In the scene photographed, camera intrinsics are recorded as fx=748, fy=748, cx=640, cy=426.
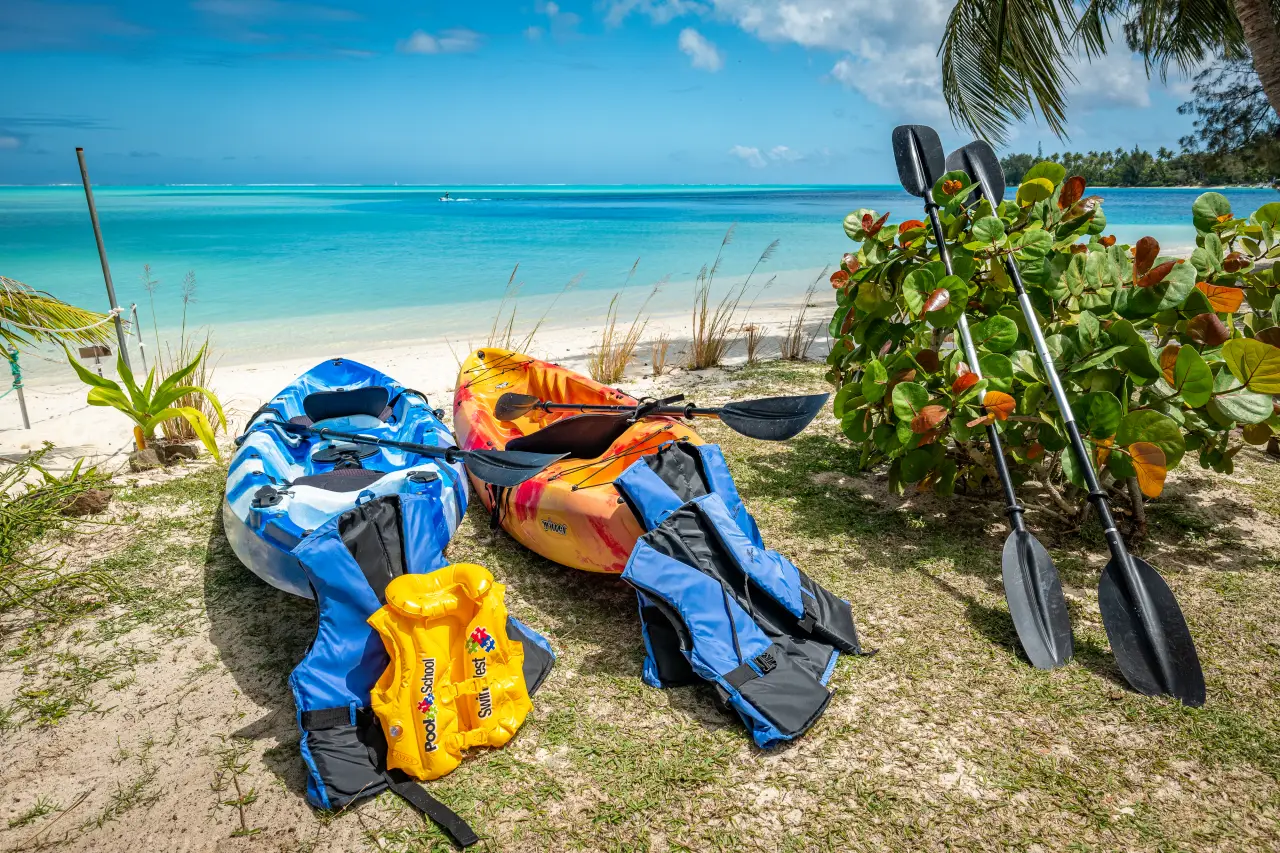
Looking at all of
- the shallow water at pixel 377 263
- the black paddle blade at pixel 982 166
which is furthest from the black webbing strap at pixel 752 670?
the shallow water at pixel 377 263

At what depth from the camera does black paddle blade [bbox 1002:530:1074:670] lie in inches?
116

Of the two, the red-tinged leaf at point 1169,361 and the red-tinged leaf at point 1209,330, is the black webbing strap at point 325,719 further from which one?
the red-tinged leaf at point 1209,330

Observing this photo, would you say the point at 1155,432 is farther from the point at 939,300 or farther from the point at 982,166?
the point at 982,166

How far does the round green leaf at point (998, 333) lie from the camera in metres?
3.38

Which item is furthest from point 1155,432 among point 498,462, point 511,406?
point 511,406

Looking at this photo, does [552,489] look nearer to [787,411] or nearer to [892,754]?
[787,411]

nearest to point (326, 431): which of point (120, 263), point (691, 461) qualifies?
point (691, 461)

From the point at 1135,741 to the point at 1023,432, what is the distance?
1.44 metres

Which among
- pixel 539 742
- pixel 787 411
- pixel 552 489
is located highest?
pixel 787 411

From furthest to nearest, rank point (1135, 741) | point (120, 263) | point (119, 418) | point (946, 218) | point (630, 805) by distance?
point (120, 263)
point (119, 418)
point (946, 218)
point (1135, 741)
point (630, 805)

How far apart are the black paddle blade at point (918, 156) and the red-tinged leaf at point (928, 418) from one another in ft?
5.47

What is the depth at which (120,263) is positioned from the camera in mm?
19000

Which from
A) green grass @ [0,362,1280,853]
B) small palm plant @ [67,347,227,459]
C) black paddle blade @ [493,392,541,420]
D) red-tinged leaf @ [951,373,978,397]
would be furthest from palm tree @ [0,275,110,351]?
red-tinged leaf @ [951,373,978,397]

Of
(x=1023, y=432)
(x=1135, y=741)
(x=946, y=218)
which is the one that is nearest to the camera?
(x=1135, y=741)
